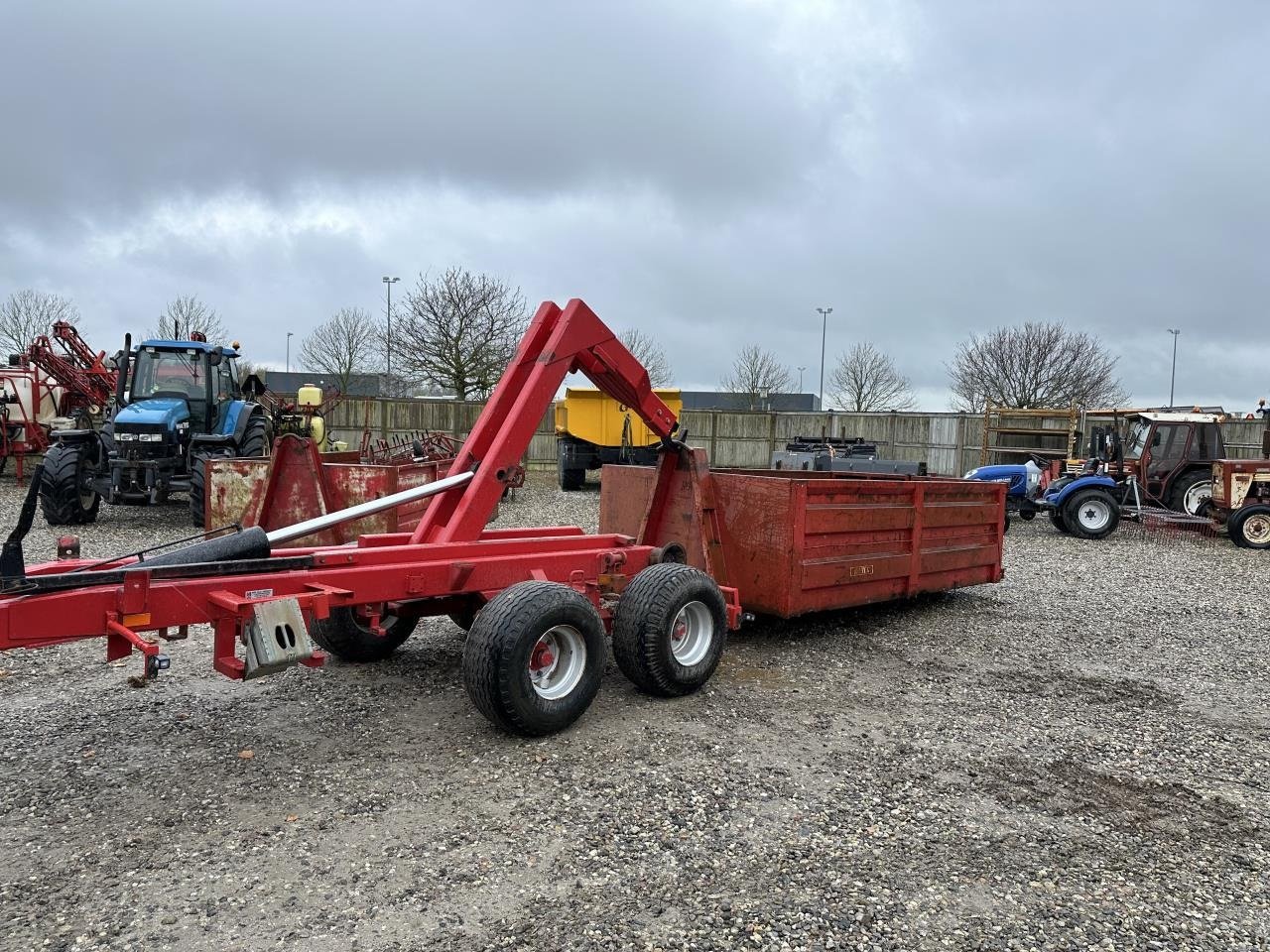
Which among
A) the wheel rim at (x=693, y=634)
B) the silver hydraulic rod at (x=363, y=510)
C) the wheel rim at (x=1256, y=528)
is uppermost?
the silver hydraulic rod at (x=363, y=510)

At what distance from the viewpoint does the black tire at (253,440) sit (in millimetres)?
12100

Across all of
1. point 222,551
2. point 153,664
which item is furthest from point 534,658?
point 153,664

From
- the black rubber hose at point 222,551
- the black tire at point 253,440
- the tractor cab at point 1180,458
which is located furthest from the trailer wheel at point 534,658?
the tractor cab at point 1180,458

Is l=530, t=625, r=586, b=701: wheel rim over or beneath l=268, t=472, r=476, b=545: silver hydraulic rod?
beneath

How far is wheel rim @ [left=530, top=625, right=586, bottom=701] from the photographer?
4219mm

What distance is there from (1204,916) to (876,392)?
3595 cm

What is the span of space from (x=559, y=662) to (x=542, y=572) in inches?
21.2

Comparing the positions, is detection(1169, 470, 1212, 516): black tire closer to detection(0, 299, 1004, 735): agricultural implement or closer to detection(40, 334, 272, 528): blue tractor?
detection(0, 299, 1004, 735): agricultural implement

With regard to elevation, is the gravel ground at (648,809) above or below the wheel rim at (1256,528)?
below

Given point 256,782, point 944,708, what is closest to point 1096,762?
point 944,708

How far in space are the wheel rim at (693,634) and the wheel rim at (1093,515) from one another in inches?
402

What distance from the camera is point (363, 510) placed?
15.1 ft

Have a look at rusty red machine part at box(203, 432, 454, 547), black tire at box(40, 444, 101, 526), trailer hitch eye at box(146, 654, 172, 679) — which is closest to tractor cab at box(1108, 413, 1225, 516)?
rusty red machine part at box(203, 432, 454, 547)

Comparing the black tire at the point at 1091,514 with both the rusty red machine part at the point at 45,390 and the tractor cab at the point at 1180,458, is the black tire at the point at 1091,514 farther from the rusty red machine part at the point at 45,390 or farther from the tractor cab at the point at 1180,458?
the rusty red machine part at the point at 45,390
